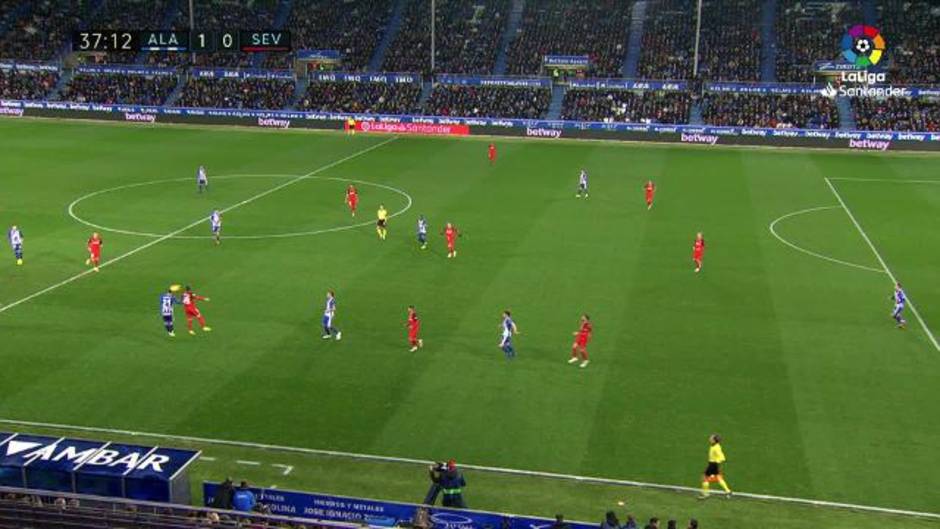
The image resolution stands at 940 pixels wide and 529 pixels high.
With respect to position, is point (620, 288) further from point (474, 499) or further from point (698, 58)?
point (698, 58)

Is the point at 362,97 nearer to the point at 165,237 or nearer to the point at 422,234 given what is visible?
the point at 165,237

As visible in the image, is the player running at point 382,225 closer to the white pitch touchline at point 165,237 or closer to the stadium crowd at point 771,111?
the white pitch touchline at point 165,237

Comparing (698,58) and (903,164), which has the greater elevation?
(698,58)

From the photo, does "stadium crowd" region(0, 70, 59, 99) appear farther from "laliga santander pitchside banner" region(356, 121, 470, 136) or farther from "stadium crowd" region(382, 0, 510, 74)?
"laliga santander pitchside banner" region(356, 121, 470, 136)

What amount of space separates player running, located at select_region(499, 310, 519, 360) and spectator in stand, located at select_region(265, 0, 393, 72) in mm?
62771

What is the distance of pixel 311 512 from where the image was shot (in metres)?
16.6

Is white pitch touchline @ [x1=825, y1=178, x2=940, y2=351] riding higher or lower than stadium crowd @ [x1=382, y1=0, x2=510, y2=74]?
lower

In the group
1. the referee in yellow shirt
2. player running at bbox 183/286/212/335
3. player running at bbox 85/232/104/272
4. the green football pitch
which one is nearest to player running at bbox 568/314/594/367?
the green football pitch

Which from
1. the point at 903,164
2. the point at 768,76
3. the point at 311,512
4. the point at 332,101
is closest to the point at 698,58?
the point at 768,76

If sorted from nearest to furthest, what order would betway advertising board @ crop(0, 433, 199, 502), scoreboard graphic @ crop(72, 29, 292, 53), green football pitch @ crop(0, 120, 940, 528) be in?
betway advertising board @ crop(0, 433, 199, 502), green football pitch @ crop(0, 120, 940, 528), scoreboard graphic @ crop(72, 29, 292, 53)

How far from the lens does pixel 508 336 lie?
25.6 m

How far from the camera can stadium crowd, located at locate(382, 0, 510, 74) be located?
3285 inches

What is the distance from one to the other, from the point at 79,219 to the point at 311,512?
97.9 feet

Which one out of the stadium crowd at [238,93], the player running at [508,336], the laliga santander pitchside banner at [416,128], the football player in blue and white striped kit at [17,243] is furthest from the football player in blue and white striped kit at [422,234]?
the stadium crowd at [238,93]
